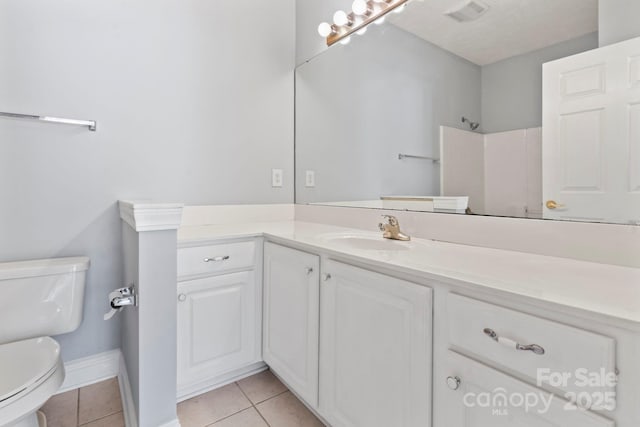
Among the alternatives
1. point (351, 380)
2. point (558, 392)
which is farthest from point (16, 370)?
point (558, 392)

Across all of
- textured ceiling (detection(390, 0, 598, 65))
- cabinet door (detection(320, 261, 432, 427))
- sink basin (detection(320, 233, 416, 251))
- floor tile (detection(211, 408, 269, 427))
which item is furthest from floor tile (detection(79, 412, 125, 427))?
textured ceiling (detection(390, 0, 598, 65))

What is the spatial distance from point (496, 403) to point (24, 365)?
142 centimetres

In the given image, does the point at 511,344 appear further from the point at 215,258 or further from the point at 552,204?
the point at 215,258

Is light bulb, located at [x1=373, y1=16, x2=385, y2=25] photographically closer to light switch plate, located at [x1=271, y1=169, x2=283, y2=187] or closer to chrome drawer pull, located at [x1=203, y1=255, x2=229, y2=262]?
light switch plate, located at [x1=271, y1=169, x2=283, y2=187]

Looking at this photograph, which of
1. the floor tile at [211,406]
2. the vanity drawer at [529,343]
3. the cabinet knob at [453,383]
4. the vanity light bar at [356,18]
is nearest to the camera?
the vanity drawer at [529,343]

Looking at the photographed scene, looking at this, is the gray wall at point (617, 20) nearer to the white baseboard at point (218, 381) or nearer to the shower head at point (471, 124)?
the shower head at point (471, 124)

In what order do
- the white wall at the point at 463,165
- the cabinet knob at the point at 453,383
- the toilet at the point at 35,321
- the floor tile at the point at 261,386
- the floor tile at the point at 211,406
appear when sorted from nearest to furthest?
the cabinet knob at the point at 453,383 → the toilet at the point at 35,321 → the white wall at the point at 463,165 → the floor tile at the point at 211,406 → the floor tile at the point at 261,386

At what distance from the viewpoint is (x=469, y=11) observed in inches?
50.1

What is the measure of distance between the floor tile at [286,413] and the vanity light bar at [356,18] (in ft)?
6.32

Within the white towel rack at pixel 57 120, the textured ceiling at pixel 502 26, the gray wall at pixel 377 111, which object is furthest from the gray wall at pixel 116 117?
the textured ceiling at pixel 502 26

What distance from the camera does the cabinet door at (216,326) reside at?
1313 millimetres

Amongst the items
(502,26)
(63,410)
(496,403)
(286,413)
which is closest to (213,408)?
(286,413)

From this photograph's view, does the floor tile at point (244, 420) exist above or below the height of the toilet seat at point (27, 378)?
below

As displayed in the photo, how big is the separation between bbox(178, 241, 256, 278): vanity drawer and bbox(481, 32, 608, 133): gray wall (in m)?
1.13
